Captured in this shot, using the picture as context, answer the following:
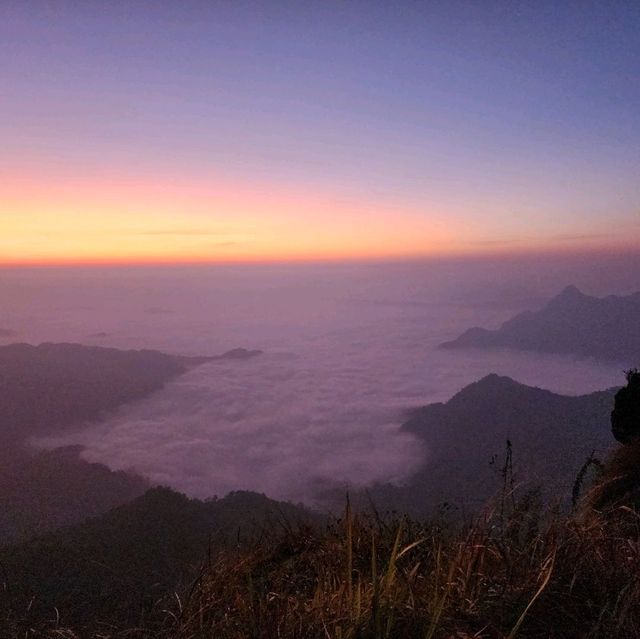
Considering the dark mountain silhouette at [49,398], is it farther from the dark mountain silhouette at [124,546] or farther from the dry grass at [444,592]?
the dry grass at [444,592]

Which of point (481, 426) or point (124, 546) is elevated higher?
point (124, 546)

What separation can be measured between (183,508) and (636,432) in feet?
199

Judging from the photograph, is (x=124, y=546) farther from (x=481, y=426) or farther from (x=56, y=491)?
(x=481, y=426)

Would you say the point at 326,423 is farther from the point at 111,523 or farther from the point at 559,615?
the point at 559,615

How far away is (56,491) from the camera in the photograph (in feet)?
304

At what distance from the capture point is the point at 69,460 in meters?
106

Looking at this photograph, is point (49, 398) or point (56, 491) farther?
point (49, 398)

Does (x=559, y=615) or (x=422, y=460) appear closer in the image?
(x=559, y=615)

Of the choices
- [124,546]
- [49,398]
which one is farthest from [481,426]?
[49,398]

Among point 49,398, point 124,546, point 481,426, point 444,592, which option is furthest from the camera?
point 49,398

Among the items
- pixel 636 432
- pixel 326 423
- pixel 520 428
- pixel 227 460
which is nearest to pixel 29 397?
pixel 227 460

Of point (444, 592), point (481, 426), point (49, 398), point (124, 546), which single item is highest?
point (444, 592)

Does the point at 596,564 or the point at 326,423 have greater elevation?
the point at 596,564

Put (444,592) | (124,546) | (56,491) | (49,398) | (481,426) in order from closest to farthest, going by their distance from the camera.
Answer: (444,592)
(124,546)
(56,491)
(481,426)
(49,398)
